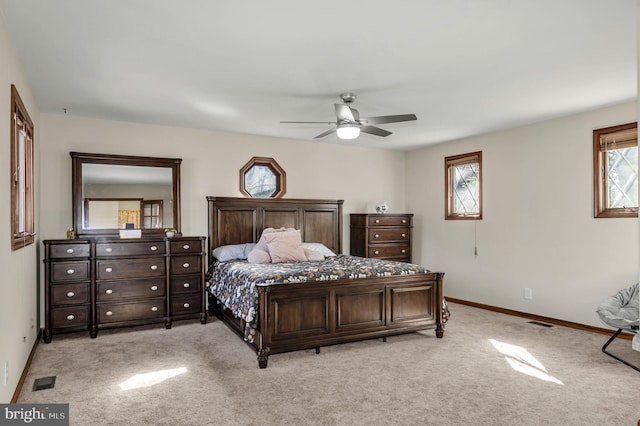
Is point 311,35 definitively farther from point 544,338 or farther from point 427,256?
point 427,256

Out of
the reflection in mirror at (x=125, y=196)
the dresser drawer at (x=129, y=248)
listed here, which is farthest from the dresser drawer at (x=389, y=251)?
the dresser drawer at (x=129, y=248)

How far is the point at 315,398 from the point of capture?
9.46ft

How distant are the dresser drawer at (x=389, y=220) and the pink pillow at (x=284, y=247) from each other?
162cm

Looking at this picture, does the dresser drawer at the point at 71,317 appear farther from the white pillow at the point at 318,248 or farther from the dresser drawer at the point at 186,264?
the white pillow at the point at 318,248

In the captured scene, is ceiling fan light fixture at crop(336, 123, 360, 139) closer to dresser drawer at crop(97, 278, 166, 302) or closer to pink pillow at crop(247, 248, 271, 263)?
pink pillow at crop(247, 248, 271, 263)

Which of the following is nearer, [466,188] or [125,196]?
[125,196]

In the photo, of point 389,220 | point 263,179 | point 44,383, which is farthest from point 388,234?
point 44,383

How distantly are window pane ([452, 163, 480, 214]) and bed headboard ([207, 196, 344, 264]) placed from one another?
1.78 meters

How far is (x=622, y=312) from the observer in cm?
376

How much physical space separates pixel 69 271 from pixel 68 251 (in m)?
0.21

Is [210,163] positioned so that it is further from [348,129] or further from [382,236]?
[382,236]

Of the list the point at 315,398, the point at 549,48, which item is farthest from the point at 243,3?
the point at 315,398

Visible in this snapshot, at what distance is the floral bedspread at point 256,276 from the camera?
12.1 ft

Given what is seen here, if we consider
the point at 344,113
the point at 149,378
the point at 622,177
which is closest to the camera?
the point at 149,378
